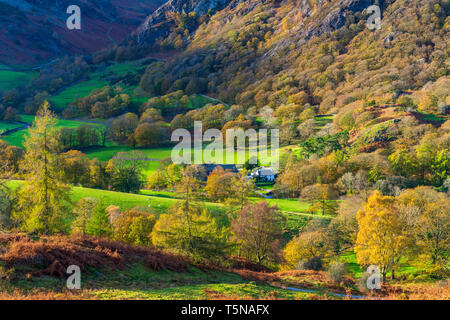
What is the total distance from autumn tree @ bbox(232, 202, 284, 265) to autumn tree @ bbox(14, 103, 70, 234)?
18.2 m

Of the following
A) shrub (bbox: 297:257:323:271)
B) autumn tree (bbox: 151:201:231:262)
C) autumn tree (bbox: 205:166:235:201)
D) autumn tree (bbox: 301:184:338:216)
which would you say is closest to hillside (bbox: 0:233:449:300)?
autumn tree (bbox: 151:201:231:262)

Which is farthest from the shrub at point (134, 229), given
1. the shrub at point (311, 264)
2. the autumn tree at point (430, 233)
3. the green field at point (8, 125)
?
the green field at point (8, 125)

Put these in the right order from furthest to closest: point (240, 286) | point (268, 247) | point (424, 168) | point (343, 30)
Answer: point (343, 30) → point (424, 168) → point (268, 247) → point (240, 286)

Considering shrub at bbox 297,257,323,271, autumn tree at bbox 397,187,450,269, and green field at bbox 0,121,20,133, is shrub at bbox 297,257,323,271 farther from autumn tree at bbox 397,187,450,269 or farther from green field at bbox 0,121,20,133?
green field at bbox 0,121,20,133

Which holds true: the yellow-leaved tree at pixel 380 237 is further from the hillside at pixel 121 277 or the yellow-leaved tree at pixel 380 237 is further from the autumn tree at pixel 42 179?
the autumn tree at pixel 42 179

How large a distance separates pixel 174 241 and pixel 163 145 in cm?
8643

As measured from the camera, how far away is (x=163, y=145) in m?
110

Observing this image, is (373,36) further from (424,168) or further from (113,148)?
(113,148)

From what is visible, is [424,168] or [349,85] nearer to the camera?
[424,168]

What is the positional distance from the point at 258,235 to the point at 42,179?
21.6m

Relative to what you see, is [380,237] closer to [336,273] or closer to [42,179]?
[336,273]

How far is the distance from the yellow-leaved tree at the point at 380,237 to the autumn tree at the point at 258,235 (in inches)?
365

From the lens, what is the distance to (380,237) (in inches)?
1157

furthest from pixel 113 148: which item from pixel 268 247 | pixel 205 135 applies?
pixel 268 247
